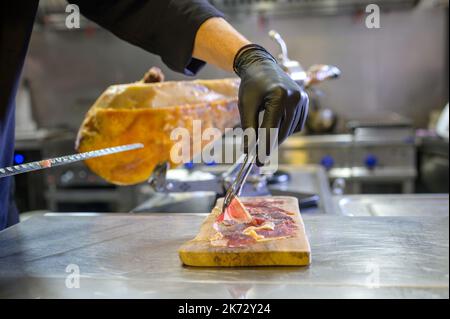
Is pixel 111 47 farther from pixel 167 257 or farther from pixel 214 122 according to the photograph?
pixel 167 257

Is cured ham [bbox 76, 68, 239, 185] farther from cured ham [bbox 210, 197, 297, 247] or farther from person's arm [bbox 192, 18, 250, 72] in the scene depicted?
cured ham [bbox 210, 197, 297, 247]

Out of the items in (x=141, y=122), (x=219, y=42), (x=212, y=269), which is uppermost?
(x=219, y=42)

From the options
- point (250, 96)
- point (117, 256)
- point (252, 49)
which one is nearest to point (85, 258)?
point (117, 256)

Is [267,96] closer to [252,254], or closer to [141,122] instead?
[252,254]

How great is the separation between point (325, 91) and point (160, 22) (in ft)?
9.45

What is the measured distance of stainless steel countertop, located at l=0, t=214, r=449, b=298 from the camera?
58 centimetres

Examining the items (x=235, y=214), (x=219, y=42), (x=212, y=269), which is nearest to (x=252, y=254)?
(x=212, y=269)

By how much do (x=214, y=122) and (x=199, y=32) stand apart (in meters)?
0.35

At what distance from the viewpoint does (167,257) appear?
723mm

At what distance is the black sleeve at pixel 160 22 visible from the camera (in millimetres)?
1018

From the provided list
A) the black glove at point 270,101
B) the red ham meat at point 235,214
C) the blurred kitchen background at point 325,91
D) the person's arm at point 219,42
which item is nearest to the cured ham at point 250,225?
the red ham meat at point 235,214

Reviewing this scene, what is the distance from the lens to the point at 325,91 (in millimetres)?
3773

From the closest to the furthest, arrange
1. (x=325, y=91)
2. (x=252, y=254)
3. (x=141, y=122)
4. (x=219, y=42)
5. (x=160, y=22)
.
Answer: (x=252, y=254)
(x=219, y=42)
(x=160, y=22)
(x=141, y=122)
(x=325, y=91)

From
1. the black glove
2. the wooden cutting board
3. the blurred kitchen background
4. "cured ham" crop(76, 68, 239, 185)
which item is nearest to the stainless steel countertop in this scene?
the wooden cutting board
